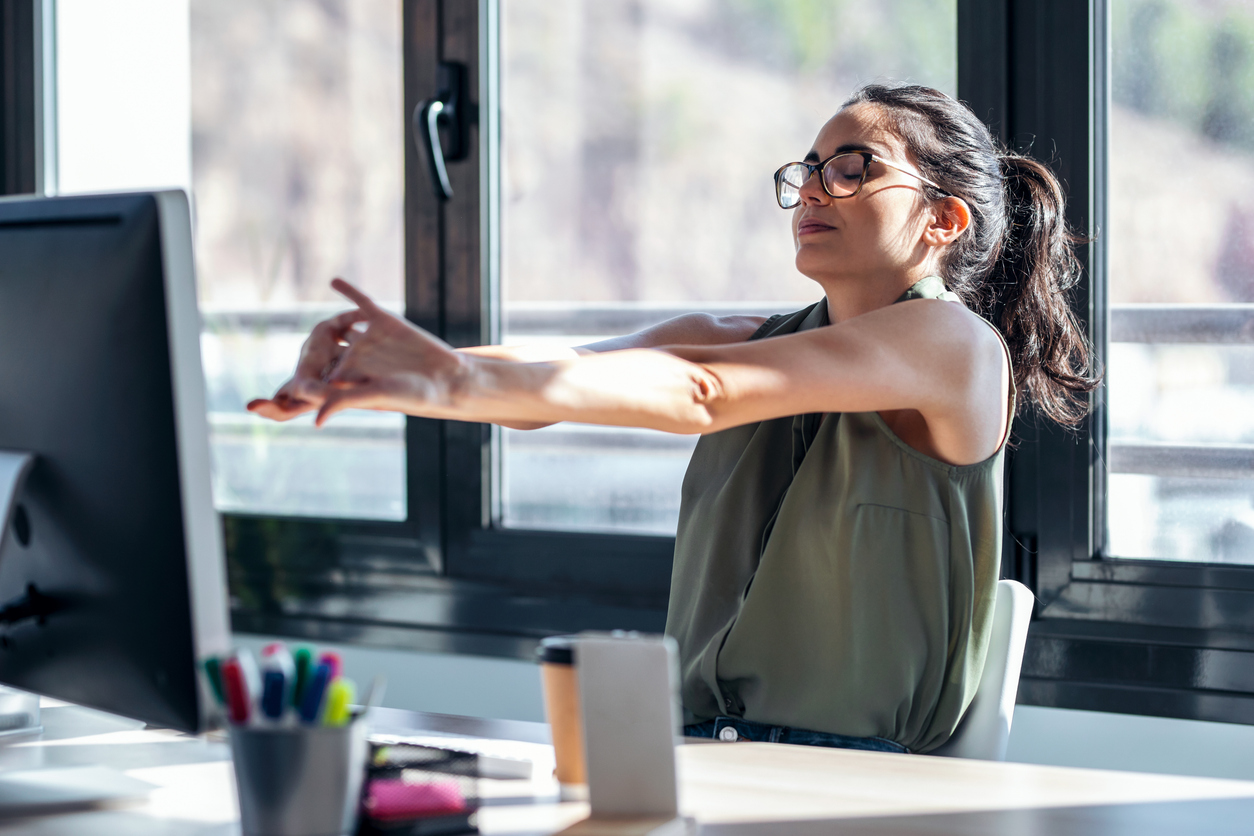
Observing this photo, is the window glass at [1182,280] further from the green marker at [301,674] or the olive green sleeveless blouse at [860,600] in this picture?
the green marker at [301,674]

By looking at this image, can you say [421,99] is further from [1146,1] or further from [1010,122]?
[1146,1]

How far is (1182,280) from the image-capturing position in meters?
1.82

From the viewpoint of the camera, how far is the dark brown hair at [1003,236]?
1.50m

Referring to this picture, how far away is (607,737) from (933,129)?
37.5 inches

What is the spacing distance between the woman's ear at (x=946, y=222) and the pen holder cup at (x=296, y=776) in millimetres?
1015

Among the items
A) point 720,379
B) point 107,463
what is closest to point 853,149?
point 720,379

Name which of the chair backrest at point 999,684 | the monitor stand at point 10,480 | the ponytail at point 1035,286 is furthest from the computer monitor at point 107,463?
the ponytail at point 1035,286

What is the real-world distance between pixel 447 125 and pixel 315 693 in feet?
5.57

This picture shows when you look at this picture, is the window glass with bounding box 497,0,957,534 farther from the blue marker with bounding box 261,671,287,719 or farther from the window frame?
the blue marker with bounding box 261,671,287,719

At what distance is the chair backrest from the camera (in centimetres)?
125

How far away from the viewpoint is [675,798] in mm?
853

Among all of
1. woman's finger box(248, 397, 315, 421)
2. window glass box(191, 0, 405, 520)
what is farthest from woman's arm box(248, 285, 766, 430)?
window glass box(191, 0, 405, 520)

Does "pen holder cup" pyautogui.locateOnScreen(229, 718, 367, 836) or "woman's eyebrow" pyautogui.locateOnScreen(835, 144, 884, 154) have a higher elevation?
"woman's eyebrow" pyautogui.locateOnScreen(835, 144, 884, 154)

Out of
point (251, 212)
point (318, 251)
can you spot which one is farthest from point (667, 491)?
point (251, 212)
